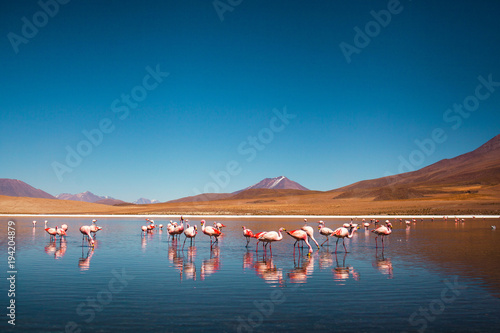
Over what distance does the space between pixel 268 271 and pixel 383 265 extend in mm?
4830

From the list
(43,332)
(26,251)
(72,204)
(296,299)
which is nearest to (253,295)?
(296,299)

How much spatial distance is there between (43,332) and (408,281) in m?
10.4

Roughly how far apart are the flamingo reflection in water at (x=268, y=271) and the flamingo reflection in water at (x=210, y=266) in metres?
1.55

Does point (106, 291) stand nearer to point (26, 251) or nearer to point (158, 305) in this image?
point (158, 305)

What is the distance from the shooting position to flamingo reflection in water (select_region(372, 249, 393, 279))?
13.9 meters

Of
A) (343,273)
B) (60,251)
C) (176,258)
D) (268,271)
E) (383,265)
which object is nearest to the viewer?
(343,273)

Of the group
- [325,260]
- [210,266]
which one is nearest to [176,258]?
[210,266]

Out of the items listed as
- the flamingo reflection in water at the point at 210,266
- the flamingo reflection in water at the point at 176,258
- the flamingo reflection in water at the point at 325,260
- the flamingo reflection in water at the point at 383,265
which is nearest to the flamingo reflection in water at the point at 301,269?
the flamingo reflection in water at the point at 325,260

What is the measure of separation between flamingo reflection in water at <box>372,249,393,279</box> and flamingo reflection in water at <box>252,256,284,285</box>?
377 cm

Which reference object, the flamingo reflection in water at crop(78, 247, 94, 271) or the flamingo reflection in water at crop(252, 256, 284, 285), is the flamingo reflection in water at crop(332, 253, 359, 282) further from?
the flamingo reflection in water at crop(78, 247, 94, 271)

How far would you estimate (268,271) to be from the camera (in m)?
14.3

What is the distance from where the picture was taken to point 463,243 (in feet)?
75.3

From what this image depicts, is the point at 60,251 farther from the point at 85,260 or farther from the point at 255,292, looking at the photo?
the point at 255,292

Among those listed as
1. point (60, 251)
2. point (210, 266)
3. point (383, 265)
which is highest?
point (60, 251)
